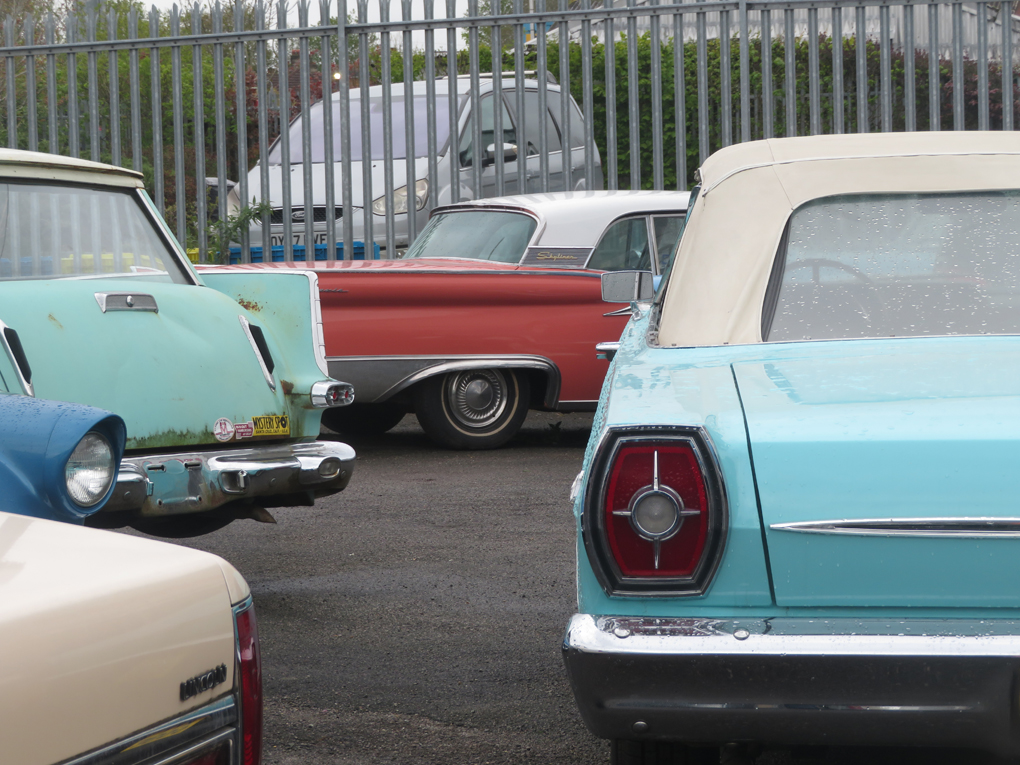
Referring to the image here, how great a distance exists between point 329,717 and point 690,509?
5.27 ft

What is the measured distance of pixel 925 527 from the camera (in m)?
2.09

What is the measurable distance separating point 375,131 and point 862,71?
3.96 m

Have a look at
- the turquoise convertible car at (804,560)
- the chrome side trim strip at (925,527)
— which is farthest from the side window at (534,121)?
the chrome side trim strip at (925,527)

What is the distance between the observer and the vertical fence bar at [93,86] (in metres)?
10.2

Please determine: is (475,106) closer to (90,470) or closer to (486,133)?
(486,133)

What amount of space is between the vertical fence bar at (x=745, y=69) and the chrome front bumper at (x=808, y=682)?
310 inches

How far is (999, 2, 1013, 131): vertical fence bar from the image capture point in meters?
9.39

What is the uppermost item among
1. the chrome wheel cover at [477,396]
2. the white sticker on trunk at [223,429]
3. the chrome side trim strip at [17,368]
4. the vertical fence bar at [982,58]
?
the vertical fence bar at [982,58]

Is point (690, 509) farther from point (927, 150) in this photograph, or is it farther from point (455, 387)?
point (455, 387)

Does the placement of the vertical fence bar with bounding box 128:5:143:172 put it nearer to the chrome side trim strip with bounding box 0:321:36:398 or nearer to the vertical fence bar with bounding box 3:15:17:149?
the vertical fence bar with bounding box 3:15:17:149

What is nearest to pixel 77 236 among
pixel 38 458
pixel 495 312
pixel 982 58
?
pixel 38 458

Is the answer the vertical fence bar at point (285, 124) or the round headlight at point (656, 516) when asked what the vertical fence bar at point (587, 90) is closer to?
the vertical fence bar at point (285, 124)

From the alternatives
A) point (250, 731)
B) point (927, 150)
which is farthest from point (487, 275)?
point (250, 731)

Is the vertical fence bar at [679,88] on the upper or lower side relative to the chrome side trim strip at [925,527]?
upper
